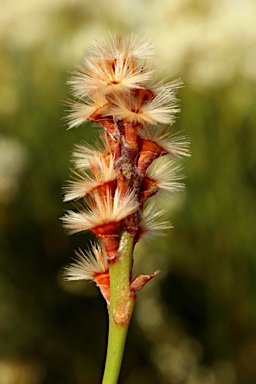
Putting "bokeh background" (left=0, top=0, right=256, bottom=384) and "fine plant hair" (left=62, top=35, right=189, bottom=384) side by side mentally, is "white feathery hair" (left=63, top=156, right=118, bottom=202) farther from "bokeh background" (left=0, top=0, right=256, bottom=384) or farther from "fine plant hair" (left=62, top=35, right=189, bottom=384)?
"bokeh background" (left=0, top=0, right=256, bottom=384)

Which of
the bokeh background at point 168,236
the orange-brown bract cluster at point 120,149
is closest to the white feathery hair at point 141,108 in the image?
the orange-brown bract cluster at point 120,149

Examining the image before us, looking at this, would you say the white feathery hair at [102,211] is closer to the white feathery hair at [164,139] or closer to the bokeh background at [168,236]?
→ the white feathery hair at [164,139]

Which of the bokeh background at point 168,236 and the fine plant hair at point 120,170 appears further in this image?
the bokeh background at point 168,236

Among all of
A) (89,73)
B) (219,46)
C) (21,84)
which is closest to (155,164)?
(89,73)

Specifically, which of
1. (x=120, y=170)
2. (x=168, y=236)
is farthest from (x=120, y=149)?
(x=168, y=236)

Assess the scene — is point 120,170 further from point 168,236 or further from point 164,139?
point 168,236

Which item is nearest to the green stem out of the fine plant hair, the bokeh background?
the fine plant hair
